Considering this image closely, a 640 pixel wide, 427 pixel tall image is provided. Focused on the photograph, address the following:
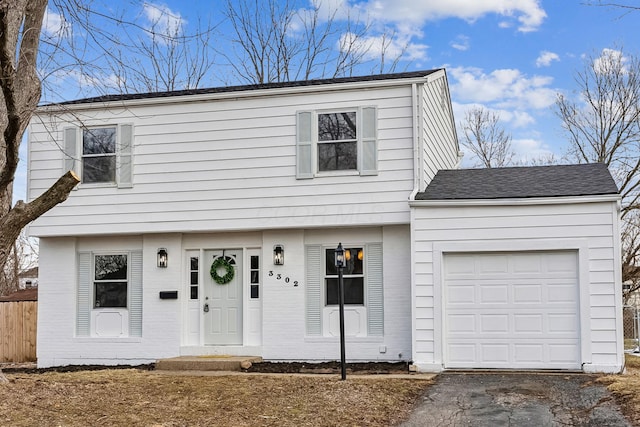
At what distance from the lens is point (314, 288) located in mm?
13586

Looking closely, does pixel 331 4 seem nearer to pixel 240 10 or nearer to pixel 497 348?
pixel 240 10

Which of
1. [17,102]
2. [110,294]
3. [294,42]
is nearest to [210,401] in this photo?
[17,102]

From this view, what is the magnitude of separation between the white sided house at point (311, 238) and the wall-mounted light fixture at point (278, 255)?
0.03 metres

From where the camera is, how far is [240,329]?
1393 centimetres

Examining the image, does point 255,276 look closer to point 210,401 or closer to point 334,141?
point 334,141

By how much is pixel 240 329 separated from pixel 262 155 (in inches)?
127

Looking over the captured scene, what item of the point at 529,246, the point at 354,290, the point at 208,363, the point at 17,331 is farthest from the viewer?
the point at 17,331

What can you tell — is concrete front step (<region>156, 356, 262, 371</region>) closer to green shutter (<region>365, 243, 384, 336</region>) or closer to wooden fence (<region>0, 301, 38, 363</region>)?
green shutter (<region>365, 243, 384, 336</region>)

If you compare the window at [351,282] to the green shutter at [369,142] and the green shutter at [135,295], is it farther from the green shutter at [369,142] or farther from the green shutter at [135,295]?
the green shutter at [135,295]

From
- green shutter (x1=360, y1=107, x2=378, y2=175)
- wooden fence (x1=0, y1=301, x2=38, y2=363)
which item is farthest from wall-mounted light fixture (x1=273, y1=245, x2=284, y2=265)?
wooden fence (x1=0, y1=301, x2=38, y2=363)

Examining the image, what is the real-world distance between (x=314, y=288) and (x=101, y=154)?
4796 mm

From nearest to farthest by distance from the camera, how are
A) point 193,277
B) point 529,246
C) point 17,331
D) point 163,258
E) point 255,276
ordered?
point 529,246 < point 255,276 < point 163,258 < point 193,277 < point 17,331

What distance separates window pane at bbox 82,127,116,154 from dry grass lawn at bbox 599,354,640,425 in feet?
31.1

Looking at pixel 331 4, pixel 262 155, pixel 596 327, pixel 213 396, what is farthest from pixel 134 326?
pixel 331 4
